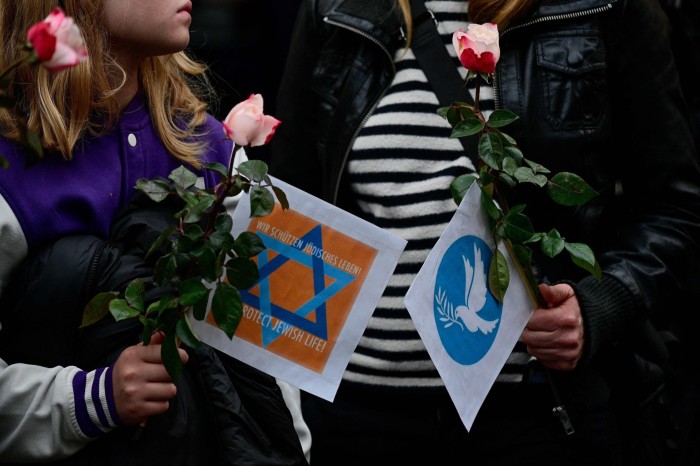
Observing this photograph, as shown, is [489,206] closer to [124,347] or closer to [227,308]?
[227,308]

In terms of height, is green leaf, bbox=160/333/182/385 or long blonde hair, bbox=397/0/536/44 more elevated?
long blonde hair, bbox=397/0/536/44

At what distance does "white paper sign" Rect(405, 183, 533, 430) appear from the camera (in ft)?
6.24

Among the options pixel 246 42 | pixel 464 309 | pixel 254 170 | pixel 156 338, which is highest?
pixel 254 170

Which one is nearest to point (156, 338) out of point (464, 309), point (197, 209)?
point (197, 209)

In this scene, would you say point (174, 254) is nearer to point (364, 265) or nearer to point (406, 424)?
point (364, 265)

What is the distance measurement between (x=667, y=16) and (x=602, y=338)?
2.88 ft

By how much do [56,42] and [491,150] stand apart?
2.62ft

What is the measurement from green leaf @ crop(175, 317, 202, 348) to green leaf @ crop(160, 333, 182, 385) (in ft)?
0.06

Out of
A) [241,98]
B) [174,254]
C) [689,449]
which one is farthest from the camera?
[241,98]

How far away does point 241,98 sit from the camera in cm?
362

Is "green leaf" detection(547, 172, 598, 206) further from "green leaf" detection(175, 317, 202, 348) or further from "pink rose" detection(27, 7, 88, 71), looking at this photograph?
"pink rose" detection(27, 7, 88, 71)

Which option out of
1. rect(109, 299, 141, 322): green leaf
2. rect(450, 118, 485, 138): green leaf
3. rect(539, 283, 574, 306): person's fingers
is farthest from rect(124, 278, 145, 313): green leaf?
rect(539, 283, 574, 306): person's fingers

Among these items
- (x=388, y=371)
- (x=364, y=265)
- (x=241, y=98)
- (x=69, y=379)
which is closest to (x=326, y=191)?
(x=388, y=371)

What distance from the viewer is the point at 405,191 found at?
2.34 meters
